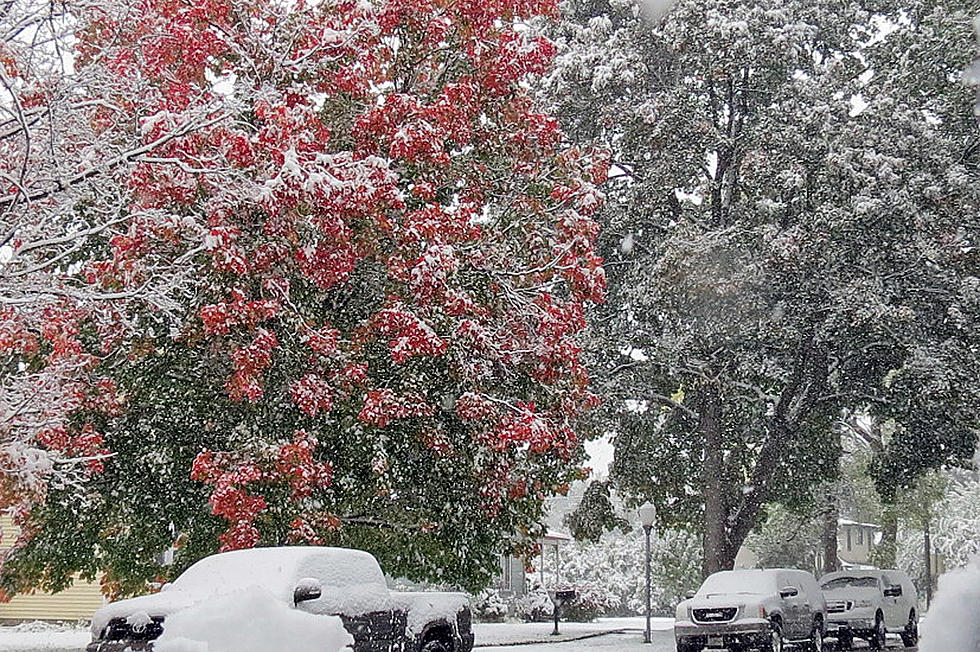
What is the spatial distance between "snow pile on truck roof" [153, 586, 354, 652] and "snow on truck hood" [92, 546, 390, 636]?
4.88 m

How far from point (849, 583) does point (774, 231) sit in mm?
8085

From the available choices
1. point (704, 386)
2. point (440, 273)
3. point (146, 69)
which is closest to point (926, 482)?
point (704, 386)

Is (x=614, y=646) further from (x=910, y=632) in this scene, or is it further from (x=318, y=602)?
(x=318, y=602)

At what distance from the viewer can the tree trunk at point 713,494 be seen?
2662 centimetres

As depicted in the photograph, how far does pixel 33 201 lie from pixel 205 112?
6.44ft

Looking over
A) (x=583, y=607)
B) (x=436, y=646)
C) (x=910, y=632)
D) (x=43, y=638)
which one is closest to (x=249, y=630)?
(x=436, y=646)

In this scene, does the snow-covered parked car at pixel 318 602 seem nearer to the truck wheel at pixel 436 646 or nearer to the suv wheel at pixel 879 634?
the truck wheel at pixel 436 646

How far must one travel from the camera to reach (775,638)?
20.6 meters

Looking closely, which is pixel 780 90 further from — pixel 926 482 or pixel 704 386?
pixel 926 482

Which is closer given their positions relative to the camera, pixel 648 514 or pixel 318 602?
pixel 318 602

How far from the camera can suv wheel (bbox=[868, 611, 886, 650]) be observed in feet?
79.8

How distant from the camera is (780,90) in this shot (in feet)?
84.1

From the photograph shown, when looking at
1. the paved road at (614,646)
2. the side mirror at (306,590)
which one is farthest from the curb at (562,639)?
the side mirror at (306,590)

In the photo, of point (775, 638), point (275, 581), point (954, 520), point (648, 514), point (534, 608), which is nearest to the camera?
point (275, 581)
